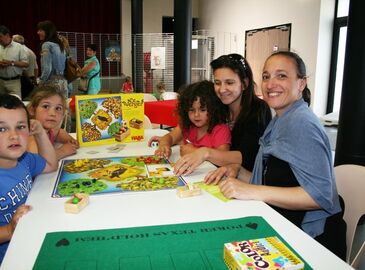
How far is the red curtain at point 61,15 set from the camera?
32.0ft

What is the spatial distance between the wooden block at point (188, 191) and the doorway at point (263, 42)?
5.37 meters

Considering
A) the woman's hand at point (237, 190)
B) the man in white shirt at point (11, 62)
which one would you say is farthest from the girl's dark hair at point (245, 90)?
the man in white shirt at point (11, 62)

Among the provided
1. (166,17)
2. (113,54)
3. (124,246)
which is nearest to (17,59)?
(113,54)

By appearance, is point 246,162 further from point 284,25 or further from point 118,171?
point 284,25

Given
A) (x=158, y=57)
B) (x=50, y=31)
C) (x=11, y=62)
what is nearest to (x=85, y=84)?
(x=11, y=62)

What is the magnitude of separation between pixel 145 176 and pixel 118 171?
15 cm

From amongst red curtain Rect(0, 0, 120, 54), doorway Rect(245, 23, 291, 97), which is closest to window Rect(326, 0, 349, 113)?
doorway Rect(245, 23, 291, 97)

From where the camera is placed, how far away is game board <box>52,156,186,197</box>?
4.72 ft

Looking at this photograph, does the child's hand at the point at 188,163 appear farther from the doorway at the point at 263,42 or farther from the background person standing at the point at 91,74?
the doorway at the point at 263,42

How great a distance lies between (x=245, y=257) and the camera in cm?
86

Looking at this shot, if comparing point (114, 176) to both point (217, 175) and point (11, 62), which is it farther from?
point (11, 62)

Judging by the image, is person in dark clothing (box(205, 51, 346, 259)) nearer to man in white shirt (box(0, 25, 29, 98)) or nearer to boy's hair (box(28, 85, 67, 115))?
boy's hair (box(28, 85, 67, 115))

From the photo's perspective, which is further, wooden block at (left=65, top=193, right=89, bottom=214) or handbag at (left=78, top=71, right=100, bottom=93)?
handbag at (left=78, top=71, right=100, bottom=93)

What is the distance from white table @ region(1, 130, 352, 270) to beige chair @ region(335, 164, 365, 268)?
1.76 ft
